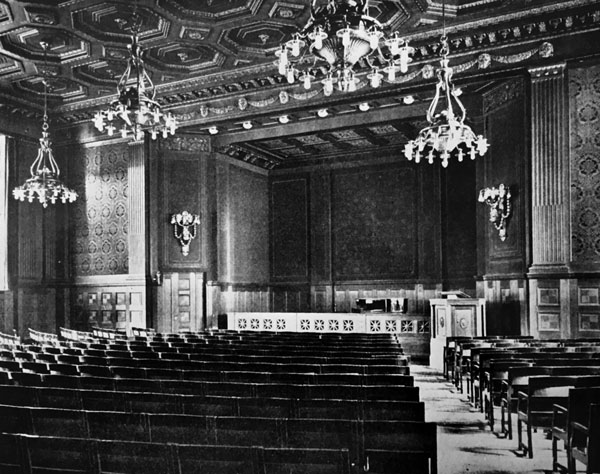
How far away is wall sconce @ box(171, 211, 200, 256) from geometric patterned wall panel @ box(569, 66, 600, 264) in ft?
29.4

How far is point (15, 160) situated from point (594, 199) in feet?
44.1

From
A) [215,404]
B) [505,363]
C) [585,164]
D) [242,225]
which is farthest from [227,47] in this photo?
[215,404]

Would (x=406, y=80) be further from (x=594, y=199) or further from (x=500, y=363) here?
(x=500, y=363)

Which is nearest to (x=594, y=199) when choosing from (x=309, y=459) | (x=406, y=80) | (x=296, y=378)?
(x=406, y=80)

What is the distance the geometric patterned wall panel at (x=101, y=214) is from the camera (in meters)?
15.2

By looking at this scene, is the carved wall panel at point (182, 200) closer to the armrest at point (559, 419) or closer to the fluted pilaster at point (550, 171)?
the fluted pilaster at point (550, 171)

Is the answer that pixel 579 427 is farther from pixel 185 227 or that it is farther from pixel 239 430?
pixel 185 227

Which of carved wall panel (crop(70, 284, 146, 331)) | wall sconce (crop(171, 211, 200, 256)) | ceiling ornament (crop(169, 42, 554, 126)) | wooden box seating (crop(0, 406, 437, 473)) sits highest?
ceiling ornament (crop(169, 42, 554, 126))

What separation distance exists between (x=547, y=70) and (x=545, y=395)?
7803 mm

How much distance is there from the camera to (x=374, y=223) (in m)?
17.6

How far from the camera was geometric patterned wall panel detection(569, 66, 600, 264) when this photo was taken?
10273 millimetres

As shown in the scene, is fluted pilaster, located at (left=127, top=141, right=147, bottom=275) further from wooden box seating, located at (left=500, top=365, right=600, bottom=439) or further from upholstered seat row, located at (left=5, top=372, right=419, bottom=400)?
wooden box seating, located at (left=500, top=365, right=600, bottom=439)

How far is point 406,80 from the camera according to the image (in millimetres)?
12031

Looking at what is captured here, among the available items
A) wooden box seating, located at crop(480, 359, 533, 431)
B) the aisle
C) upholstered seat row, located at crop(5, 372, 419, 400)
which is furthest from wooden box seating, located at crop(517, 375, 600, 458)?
upholstered seat row, located at crop(5, 372, 419, 400)
